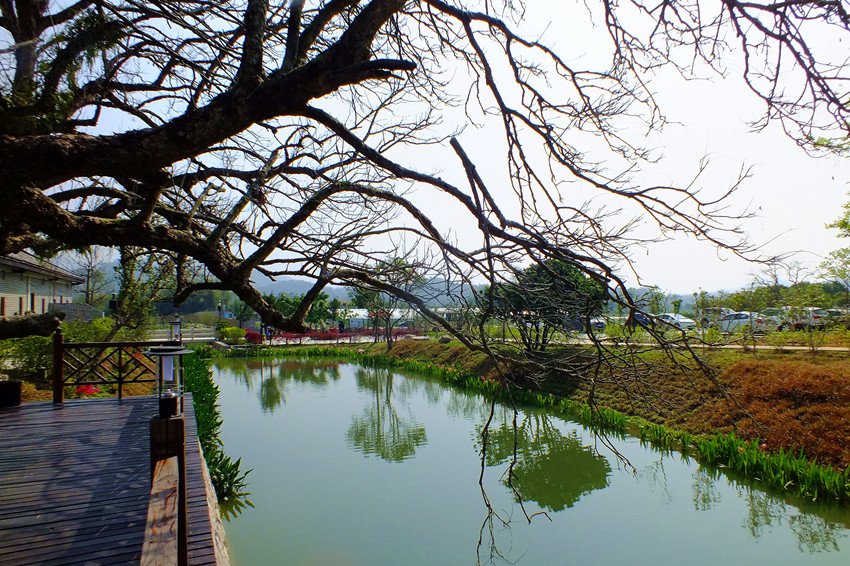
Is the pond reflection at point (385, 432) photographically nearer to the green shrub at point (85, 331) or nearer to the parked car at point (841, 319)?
the green shrub at point (85, 331)

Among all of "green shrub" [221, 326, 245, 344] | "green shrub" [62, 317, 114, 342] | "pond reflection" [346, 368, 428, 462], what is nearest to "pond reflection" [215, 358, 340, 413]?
"pond reflection" [346, 368, 428, 462]

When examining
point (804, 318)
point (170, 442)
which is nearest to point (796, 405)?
point (804, 318)

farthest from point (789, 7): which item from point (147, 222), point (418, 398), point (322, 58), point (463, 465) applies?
point (418, 398)

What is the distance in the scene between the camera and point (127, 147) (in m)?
2.38

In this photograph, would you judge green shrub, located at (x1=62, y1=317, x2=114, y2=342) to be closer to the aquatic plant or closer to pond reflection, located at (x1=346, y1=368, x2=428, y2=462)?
the aquatic plant

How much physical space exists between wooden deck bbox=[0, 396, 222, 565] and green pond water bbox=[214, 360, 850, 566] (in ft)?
5.98

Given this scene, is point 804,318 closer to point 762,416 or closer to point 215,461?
point 762,416

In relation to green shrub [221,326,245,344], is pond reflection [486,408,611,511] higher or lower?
lower

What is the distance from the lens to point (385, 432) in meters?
11.2

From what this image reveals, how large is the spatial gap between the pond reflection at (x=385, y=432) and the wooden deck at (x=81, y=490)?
4.34m

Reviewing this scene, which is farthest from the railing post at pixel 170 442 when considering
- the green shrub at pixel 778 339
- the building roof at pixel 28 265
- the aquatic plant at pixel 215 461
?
the green shrub at pixel 778 339

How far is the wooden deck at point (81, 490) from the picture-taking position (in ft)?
9.86

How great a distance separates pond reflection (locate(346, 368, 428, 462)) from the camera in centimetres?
969

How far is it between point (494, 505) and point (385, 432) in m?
4.65
